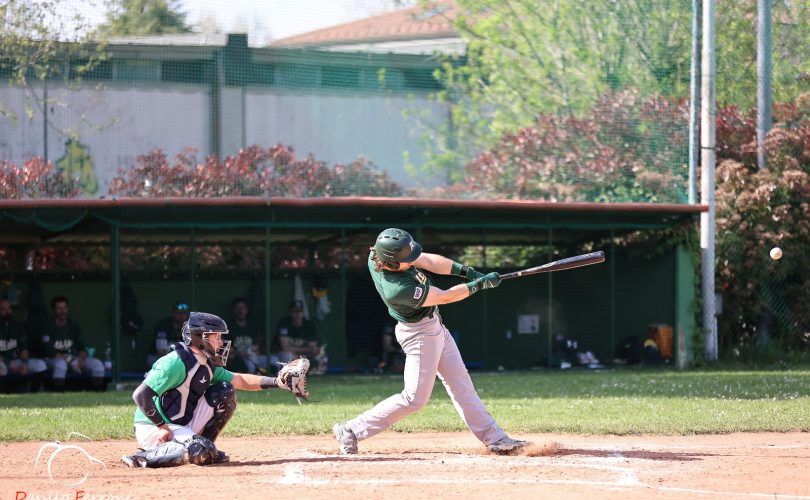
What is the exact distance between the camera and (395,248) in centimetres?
693

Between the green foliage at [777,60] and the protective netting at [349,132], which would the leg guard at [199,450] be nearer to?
the protective netting at [349,132]

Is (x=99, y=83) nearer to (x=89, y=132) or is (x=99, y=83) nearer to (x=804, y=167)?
(x=89, y=132)

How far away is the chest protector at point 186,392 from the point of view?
689cm

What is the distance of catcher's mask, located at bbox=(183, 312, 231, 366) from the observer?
6.95 meters

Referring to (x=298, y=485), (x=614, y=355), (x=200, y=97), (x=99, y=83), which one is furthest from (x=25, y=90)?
(x=298, y=485)

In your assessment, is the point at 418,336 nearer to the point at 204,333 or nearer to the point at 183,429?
the point at 204,333

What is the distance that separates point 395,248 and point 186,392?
166cm

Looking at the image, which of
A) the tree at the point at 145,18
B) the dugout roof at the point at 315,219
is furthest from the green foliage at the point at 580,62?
the tree at the point at 145,18

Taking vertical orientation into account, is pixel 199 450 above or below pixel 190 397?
below

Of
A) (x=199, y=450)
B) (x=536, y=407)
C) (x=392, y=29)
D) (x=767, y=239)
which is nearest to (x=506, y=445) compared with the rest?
(x=199, y=450)

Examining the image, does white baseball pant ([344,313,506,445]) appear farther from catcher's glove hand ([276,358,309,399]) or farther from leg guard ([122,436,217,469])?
leg guard ([122,436,217,469])

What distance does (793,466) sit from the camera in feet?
22.7

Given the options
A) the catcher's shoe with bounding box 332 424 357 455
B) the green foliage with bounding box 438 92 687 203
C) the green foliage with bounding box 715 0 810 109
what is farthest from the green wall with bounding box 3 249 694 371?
the catcher's shoe with bounding box 332 424 357 455

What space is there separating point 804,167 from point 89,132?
1115cm
